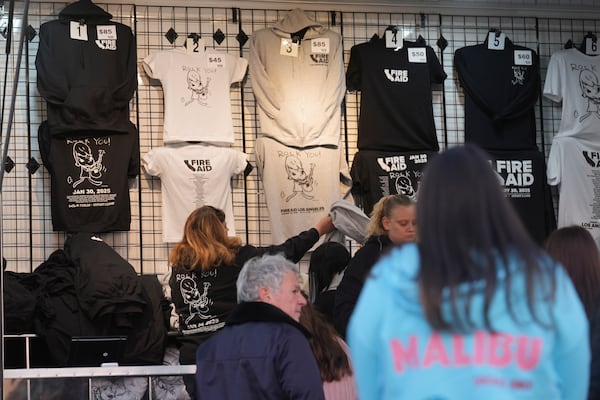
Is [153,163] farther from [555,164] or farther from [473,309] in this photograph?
[473,309]

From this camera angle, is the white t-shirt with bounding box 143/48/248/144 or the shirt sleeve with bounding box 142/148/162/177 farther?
the white t-shirt with bounding box 143/48/248/144

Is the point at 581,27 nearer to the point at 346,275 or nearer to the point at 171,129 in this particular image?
the point at 171,129

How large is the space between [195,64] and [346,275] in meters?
2.73

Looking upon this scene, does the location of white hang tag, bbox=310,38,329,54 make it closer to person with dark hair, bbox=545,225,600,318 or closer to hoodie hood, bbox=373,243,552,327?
person with dark hair, bbox=545,225,600,318

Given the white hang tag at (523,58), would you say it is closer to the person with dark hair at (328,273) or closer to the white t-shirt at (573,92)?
the white t-shirt at (573,92)

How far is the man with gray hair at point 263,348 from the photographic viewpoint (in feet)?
11.5

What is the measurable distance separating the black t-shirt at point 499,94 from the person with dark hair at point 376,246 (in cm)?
264

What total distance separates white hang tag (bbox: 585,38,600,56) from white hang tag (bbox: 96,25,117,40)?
3.60 m

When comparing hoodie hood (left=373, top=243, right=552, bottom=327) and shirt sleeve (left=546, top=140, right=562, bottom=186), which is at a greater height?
shirt sleeve (left=546, top=140, right=562, bottom=186)

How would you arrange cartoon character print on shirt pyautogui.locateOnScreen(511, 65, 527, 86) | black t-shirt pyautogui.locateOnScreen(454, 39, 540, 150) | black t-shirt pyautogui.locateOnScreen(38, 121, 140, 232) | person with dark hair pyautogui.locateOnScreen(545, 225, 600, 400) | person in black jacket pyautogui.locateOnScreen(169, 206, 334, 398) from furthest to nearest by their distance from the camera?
1. cartoon character print on shirt pyautogui.locateOnScreen(511, 65, 527, 86)
2. black t-shirt pyautogui.locateOnScreen(454, 39, 540, 150)
3. black t-shirt pyautogui.locateOnScreen(38, 121, 140, 232)
4. person in black jacket pyautogui.locateOnScreen(169, 206, 334, 398)
5. person with dark hair pyautogui.locateOnScreen(545, 225, 600, 400)

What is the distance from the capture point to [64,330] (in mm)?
6102

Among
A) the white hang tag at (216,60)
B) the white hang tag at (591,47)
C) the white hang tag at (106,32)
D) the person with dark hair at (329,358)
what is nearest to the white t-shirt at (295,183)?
the white hang tag at (216,60)

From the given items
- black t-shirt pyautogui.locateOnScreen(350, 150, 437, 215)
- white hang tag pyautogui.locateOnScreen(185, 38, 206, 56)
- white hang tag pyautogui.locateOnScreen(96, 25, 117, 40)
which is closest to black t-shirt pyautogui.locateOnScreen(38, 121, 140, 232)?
white hang tag pyautogui.locateOnScreen(96, 25, 117, 40)

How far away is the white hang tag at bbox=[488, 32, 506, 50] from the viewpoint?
7.76 metres
